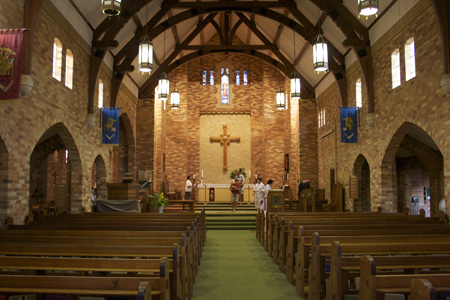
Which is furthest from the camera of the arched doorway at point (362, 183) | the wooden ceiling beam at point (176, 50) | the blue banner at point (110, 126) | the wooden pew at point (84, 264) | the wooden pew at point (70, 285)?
the wooden ceiling beam at point (176, 50)

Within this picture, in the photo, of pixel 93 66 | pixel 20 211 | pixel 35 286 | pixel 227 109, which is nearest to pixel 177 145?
pixel 227 109

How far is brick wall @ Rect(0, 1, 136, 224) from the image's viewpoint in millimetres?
7590

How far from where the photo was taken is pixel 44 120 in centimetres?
912

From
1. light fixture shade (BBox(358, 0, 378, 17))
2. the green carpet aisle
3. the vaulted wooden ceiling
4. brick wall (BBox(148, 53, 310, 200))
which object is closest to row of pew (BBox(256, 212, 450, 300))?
the green carpet aisle

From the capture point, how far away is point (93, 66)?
1232 centimetres

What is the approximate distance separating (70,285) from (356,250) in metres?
3.11

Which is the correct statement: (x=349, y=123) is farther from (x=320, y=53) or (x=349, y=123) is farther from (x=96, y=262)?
(x=96, y=262)

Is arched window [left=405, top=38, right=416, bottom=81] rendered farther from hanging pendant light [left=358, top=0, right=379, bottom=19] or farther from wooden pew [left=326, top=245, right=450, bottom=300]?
wooden pew [left=326, top=245, right=450, bottom=300]

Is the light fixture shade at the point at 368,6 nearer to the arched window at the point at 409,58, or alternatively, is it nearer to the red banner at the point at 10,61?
the arched window at the point at 409,58

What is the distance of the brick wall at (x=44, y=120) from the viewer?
24.9 ft

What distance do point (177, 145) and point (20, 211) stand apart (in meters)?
14.0

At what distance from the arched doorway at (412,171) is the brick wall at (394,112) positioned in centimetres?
3

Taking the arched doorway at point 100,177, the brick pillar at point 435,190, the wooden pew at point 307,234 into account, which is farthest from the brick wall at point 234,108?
the wooden pew at point 307,234

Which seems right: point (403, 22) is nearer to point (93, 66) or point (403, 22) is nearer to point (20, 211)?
point (93, 66)
